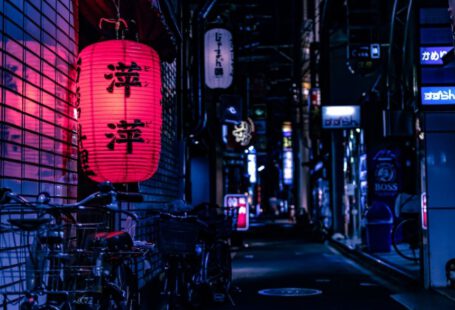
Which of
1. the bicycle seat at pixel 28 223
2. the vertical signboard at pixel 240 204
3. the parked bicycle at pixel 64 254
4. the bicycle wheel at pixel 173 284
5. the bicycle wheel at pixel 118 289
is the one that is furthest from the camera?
the vertical signboard at pixel 240 204

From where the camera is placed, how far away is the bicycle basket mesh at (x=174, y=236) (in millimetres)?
7523

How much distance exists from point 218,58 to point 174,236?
14.6m

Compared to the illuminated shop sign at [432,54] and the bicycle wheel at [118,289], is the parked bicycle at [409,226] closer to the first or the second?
the illuminated shop sign at [432,54]

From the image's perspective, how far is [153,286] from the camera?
40.5 feet

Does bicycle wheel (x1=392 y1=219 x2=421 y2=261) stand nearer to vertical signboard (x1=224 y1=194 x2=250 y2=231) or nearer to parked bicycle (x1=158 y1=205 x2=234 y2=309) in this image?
parked bicycle (x1=158 y1=205 x2=234 y2=309)

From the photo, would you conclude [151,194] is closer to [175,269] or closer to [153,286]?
[153,286]

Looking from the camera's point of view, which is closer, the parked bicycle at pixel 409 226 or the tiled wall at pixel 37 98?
the tiled wall at pixel 37 98

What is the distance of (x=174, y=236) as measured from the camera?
7590mm

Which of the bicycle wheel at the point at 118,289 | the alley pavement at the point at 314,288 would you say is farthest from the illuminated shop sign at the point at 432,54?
the bicycle wheel at the point at 118,289

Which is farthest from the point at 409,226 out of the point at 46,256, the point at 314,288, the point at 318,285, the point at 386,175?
the point at 46,256

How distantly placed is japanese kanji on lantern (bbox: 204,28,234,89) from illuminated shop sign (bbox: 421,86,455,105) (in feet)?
33.7

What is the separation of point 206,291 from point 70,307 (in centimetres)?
610

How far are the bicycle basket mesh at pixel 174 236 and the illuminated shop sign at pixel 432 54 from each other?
6.36m

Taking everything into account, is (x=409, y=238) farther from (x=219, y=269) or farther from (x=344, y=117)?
(x=344, y=117)
